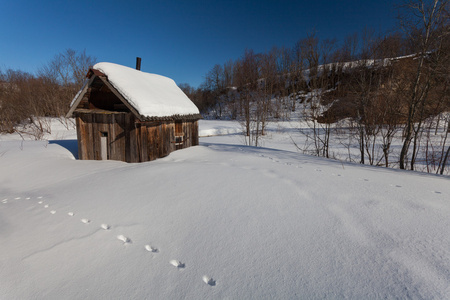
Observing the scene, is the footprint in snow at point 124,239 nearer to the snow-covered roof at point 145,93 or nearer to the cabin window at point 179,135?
the snow-covered roof at point 145,93

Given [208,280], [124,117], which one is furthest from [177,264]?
[124,117]

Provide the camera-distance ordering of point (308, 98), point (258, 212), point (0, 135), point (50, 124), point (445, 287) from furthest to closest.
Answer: point (308, 98), point (50, 124), point (0, 135), point (258, 212), point (445, 287)

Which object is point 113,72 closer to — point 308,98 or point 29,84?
point 29,84

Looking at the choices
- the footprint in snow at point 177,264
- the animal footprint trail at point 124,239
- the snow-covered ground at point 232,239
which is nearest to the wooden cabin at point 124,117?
the snow-covered ground at point 232,239

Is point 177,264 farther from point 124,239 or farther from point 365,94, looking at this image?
point 365,94

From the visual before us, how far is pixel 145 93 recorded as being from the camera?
8523 millimetres

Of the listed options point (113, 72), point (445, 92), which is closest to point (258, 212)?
point (113, 72)

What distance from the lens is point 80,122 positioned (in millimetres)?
8781

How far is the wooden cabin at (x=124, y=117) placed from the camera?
7953mm

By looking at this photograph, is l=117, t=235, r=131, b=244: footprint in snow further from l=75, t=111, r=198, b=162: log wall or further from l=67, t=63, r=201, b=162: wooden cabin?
l=75, t=111, r=198, b=162: log wall

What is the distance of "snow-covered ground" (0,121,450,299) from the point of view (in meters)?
2.07

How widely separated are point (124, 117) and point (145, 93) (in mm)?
1339

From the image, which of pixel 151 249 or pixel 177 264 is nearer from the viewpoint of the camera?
pixel 177 264

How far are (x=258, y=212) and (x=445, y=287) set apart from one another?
2.15 meters
